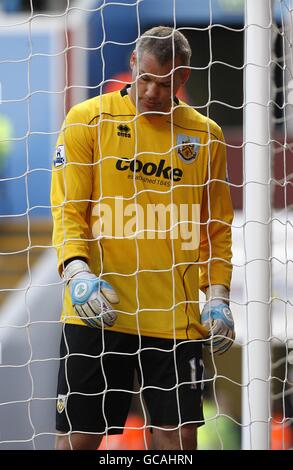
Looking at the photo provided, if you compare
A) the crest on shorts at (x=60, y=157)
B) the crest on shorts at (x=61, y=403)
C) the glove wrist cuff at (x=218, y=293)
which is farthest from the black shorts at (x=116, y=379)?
the crest on shorts at (x=60, y=157)

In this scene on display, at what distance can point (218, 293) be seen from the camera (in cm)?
281

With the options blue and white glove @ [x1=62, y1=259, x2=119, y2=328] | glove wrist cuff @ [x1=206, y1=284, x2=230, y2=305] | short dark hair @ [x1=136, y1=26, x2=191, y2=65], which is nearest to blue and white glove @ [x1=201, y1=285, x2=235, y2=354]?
glove wrist cuff @ [x1=206, y1=284, x2=230, y2=305]

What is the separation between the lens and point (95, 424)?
2717 mm

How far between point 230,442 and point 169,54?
9.63 ft

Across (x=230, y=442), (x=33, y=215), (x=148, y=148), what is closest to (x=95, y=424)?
(x=148, y=148)

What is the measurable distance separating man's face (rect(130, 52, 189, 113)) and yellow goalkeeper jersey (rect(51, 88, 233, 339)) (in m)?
0.04

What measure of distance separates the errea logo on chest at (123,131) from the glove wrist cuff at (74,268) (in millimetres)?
350

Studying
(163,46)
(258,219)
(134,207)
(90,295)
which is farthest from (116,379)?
(163,46)

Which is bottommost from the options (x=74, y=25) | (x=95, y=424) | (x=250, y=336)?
(x=95, y=424)

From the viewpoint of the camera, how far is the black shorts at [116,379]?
2.71m

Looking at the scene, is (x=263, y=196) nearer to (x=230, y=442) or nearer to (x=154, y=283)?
(x=154, y=283)

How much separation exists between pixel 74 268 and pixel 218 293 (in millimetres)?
411

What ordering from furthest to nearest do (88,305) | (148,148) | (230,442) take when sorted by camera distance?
(230,442) → (148,148) → (88,305)

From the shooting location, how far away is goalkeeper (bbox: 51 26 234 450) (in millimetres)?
2705
